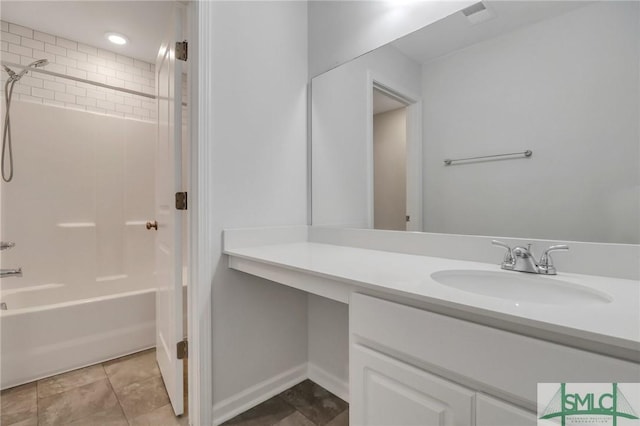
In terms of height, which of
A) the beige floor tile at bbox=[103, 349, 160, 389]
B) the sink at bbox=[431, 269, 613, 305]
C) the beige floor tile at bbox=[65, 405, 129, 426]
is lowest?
the beige floor tile at bbox=[65, 405, 129, 426]

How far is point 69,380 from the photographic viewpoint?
5.69ft

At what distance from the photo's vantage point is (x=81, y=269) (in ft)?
7.86

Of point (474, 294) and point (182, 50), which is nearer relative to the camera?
point (474, 294)

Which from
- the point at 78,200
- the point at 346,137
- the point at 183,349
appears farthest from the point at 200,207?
the point at 78,200

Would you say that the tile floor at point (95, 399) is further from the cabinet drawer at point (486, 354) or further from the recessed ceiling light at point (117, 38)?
Answer: the recessed ceiling light at point (117, 38)

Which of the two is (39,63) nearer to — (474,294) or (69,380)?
(69,380)

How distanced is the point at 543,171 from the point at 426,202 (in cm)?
44

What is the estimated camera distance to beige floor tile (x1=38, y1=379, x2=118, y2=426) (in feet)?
4.69

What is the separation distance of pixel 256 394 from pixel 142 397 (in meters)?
0.61

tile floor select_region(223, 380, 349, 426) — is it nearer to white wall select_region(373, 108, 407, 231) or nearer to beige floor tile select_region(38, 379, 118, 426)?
beige floor tile select_region(38, 379, 118, 426)

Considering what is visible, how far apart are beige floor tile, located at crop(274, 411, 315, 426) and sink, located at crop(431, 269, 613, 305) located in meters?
0.98

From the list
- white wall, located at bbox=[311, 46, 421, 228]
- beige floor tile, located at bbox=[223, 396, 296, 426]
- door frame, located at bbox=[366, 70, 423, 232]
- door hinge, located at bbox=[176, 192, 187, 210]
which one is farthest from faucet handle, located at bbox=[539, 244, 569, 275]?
door hinge, located at bbox=[176, 192, 187, 210]

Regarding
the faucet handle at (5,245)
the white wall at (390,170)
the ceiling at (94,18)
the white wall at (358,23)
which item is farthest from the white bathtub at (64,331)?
the white wall at (358,23)

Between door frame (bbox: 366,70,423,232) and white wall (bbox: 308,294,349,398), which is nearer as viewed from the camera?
door frame (bbox: 366,70,423,232)
